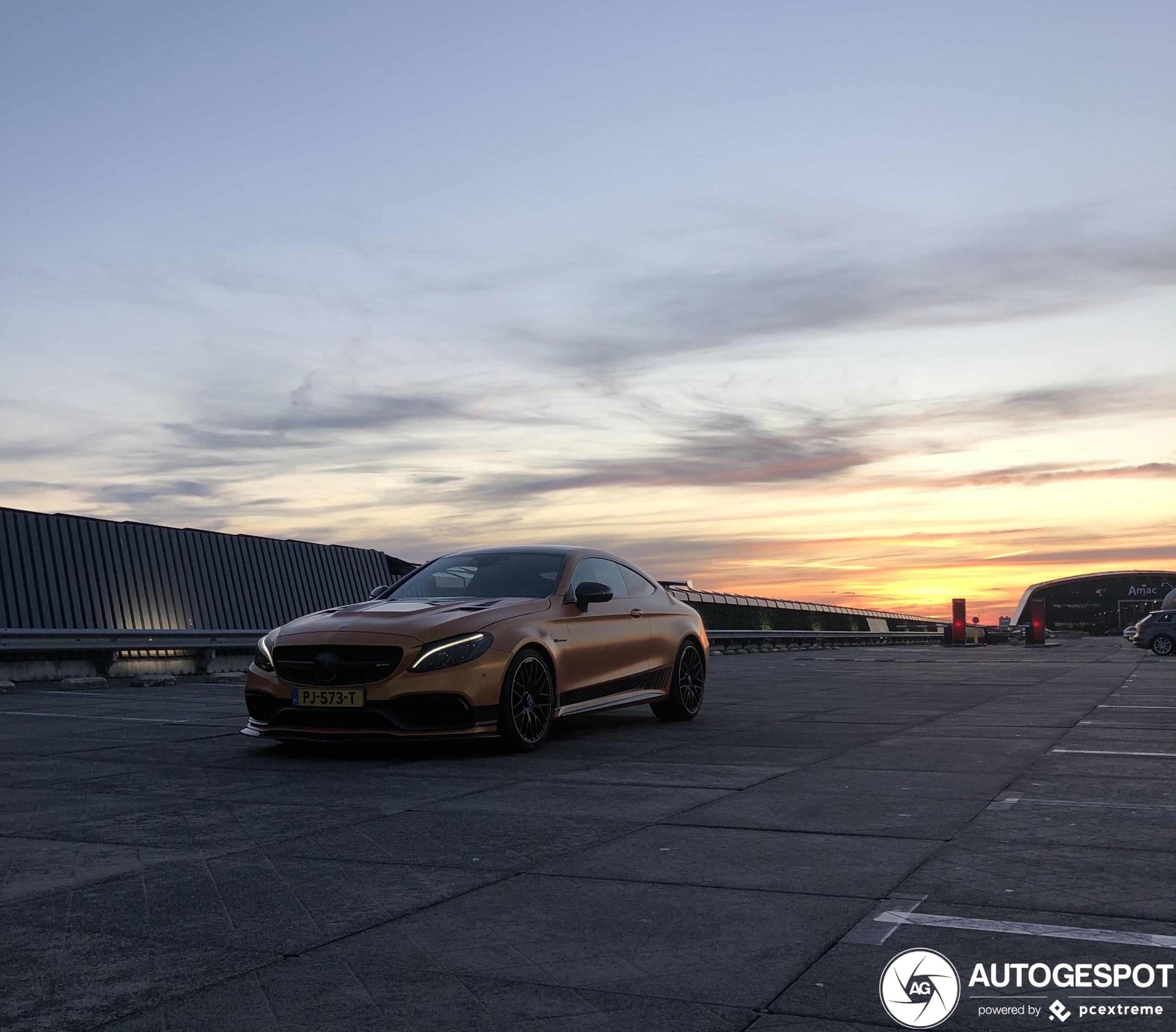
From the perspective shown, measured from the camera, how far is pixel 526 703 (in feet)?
27.5

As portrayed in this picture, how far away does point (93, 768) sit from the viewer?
291 inches

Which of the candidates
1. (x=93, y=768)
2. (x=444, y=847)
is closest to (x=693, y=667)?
(x=93, y=768)

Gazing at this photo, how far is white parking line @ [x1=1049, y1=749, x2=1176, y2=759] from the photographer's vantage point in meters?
7.97

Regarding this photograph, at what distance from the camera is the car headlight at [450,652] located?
25.9ft

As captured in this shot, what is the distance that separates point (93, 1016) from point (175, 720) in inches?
314

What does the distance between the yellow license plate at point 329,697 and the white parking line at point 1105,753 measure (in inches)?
184

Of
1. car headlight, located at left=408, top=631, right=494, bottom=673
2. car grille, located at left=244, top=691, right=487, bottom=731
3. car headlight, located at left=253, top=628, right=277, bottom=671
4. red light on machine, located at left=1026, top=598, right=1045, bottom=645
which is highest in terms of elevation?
car headlight, located at left=253, top=628, right=277, bottom=671

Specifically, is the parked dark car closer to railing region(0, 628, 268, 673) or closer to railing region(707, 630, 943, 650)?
railing region(707, 630, 943, 650)

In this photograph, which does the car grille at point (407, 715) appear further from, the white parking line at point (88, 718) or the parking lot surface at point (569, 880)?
the white parking line at point (88, 718)

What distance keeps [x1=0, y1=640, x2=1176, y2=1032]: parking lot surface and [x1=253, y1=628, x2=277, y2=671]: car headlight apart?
0.61m

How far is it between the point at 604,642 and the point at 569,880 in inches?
206

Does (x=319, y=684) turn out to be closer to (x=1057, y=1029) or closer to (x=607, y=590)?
(x=607, y=590)

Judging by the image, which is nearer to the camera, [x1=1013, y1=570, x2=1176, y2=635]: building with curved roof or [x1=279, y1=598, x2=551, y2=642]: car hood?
[x1=279, y1=598, x2=551, y2=642]: car hood

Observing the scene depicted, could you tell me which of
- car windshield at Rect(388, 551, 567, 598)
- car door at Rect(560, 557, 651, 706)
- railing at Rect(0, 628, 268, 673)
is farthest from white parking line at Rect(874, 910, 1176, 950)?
railing at Rect(0, 628, 268, 673)
